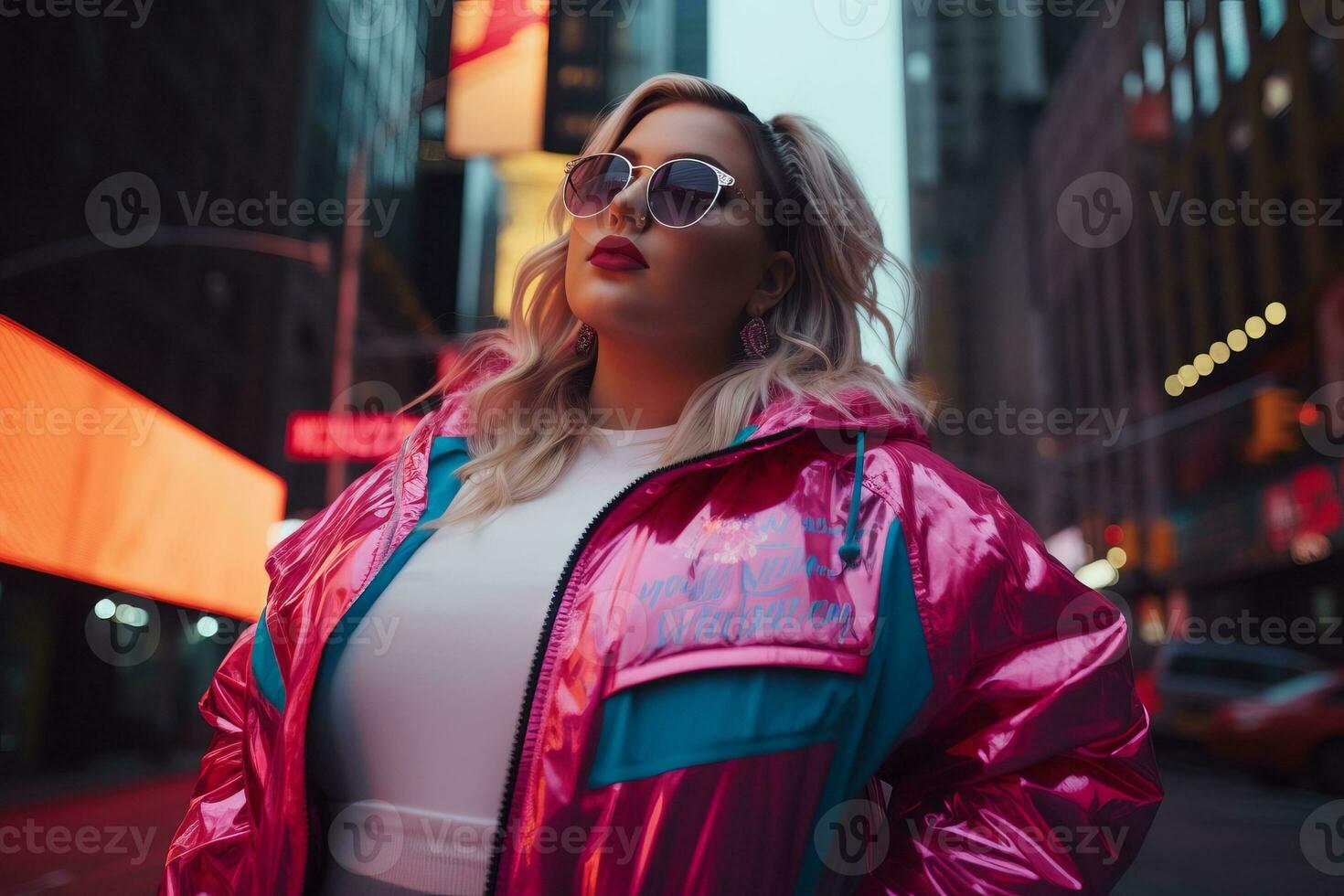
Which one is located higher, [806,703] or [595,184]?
[595,184]

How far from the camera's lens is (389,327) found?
28.0 m

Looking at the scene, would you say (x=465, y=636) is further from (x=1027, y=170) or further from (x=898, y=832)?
(x=1027, y=170)

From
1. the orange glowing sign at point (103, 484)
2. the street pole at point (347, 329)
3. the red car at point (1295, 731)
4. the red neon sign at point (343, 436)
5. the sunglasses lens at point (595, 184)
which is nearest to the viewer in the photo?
the sunglasses lens at point (595, 184)

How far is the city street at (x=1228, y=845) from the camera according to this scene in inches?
251

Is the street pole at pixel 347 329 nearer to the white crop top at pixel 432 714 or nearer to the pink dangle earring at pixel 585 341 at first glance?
the pink dangle earring at pixel 585 341

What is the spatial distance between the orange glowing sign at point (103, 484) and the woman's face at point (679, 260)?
952 millimetres

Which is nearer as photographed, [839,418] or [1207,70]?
[839,418]

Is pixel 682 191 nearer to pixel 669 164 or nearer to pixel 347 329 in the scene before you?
pixel 669 164

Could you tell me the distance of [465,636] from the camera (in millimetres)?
1549

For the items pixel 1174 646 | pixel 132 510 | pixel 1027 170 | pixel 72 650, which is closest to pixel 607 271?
pixel 132 510

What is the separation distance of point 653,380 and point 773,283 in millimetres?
320

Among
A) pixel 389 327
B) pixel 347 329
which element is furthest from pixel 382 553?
pixel 389 327

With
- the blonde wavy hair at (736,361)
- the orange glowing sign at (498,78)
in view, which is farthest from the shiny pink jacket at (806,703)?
the orange glowing sign at (498,78)

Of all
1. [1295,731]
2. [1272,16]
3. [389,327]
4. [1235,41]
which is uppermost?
[1235,41]
